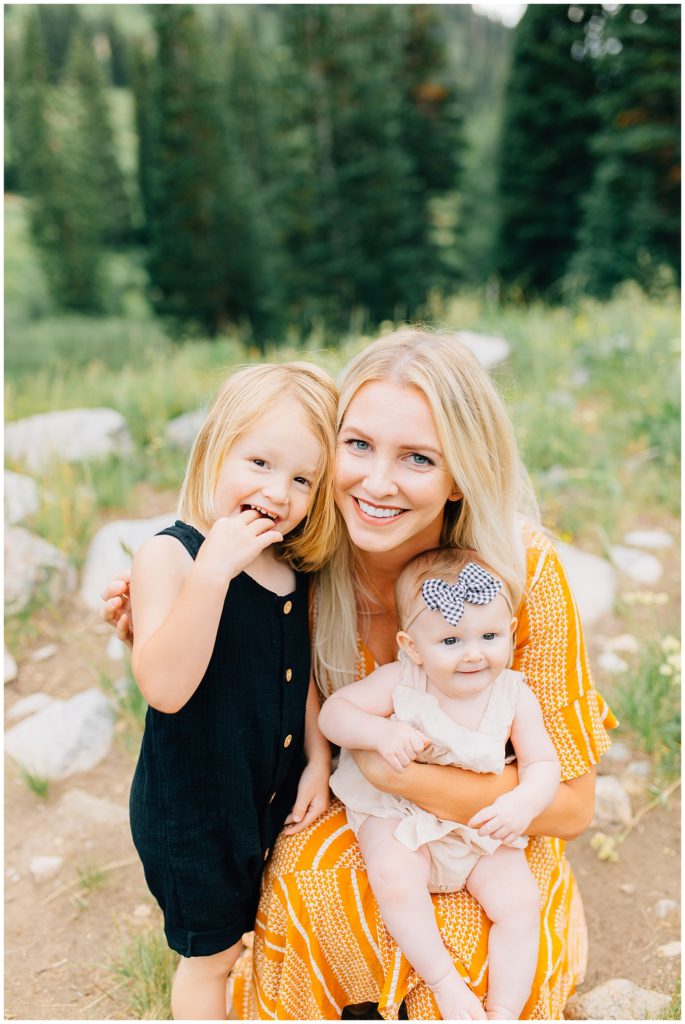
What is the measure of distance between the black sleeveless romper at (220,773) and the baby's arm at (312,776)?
0.09 m

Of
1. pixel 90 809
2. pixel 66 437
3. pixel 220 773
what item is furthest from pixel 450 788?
pixel 66 437

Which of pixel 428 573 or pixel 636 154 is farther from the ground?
pixel 636 154

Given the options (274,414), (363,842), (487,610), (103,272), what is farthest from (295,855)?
(103,272)

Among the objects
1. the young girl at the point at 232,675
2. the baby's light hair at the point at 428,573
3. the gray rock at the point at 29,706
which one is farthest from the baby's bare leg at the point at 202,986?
the gray rock at the point at 29,706

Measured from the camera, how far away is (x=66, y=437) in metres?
4.64

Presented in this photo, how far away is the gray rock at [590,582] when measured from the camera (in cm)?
352

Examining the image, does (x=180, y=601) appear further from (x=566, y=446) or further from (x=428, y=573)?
(x=566, y=446)

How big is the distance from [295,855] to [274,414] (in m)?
1.01

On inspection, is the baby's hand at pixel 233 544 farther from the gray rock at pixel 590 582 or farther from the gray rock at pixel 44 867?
the gray rock at pixel 590 582

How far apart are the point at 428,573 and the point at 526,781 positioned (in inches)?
20.0

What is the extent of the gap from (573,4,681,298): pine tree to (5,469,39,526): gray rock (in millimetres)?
10948

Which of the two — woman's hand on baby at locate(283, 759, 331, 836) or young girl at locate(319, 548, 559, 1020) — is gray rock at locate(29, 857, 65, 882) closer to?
woman's hand on baby at locate(283, 759, 331, 836)

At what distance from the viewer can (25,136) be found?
30.9 meters

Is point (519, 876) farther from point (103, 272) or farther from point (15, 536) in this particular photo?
point (103, 272)
